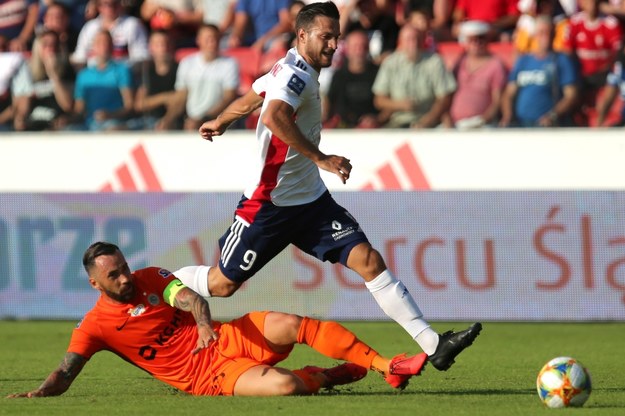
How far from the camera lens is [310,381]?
803 cm

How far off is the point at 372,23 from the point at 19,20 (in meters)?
5.07

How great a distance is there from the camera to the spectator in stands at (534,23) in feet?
48.6

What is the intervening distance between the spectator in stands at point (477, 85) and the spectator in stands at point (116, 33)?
4110 millimetres

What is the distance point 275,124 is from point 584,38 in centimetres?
761

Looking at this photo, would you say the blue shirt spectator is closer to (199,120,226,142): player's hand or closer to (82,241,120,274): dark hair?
(199,120,226,142): player's hand

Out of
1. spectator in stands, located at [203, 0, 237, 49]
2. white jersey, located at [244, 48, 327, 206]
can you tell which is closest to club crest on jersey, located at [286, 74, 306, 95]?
white jersey, located at [244, 48, 327, 206]

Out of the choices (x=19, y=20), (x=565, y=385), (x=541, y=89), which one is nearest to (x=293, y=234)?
(x=565, y=385)

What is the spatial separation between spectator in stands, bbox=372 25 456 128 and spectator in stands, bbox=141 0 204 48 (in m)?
3.36

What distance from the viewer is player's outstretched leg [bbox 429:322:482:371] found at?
7.80 meters

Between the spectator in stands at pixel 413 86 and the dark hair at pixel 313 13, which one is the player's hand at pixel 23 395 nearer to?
the dark hair at pixel 313 13

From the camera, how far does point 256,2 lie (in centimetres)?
1652

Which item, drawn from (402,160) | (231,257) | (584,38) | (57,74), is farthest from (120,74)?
(231,257)

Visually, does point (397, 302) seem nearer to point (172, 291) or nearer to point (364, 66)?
point (172, 291)

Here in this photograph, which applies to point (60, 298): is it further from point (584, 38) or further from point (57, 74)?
point (584, 38)
